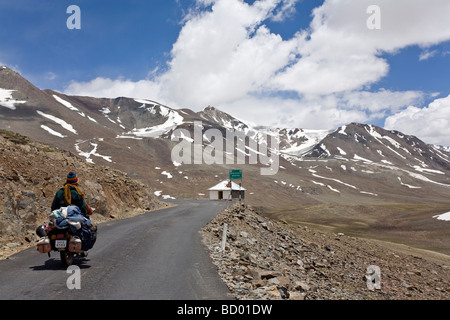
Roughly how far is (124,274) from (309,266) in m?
14.0

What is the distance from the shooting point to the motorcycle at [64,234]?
32.5 feet

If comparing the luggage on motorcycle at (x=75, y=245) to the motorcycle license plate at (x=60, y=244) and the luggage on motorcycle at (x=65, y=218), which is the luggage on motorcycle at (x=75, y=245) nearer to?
the motorcycle license plate at (x=60, y=244)

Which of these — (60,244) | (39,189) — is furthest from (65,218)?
(39,189)

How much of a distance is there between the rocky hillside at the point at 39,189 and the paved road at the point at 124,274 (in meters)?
2.98

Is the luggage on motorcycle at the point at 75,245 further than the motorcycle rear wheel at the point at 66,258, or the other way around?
the motorcycle rear wheel at the point at 66,258

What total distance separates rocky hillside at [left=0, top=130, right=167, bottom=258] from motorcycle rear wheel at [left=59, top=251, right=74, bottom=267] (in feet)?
12.3

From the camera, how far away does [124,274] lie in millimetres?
9836

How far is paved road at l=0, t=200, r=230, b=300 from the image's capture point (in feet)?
26.2

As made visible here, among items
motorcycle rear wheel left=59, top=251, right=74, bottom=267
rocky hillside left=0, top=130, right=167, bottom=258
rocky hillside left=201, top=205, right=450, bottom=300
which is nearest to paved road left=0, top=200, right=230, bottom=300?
motorcycle rear wheel left=59, top=251, right=74, bottom=267

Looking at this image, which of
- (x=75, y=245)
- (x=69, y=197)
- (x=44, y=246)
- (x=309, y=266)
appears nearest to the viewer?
(x=44, y=246)

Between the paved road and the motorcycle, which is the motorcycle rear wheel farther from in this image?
the paved road

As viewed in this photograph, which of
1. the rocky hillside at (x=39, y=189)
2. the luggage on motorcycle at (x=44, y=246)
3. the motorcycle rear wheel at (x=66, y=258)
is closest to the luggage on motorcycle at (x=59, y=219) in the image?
the luggage on motorcycle at (x=44, y=246)

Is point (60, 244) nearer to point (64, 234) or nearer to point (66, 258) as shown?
point (64, 234)

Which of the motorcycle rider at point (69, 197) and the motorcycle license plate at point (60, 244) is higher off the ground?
the motorcycle rider at point (69, 197)
